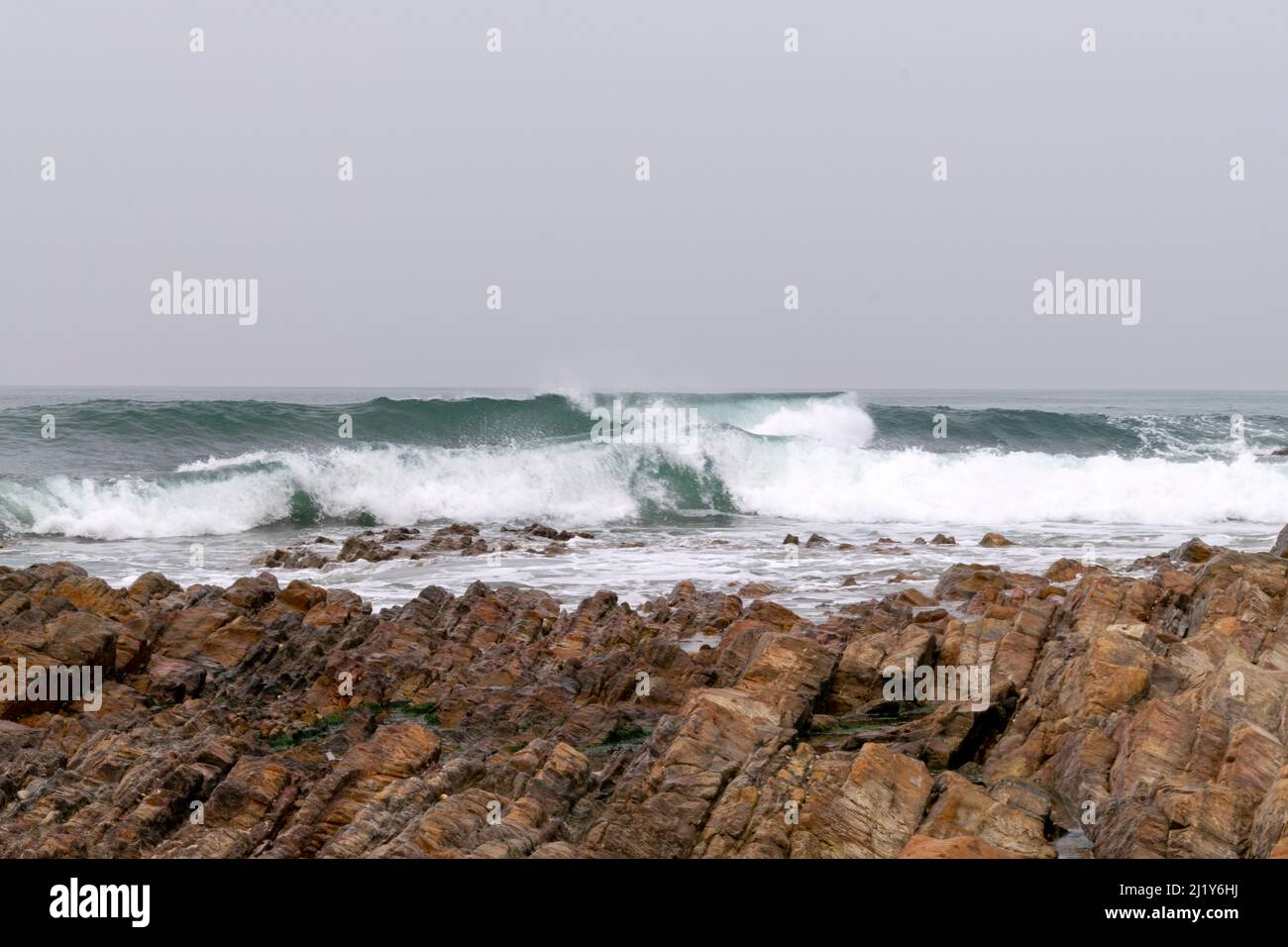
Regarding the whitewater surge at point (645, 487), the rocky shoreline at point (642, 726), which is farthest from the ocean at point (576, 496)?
the rocky shoreline at point (642, 726)

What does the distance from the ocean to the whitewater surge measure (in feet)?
0.24

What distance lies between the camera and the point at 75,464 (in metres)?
33.3

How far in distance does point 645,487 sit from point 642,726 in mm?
23395

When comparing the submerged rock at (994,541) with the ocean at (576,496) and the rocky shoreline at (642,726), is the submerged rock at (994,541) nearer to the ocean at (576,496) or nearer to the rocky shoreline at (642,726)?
the ocean at (576,496)

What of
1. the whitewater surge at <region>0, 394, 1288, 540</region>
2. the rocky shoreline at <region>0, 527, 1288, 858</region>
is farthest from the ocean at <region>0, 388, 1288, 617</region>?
the rocky shoreline at <region>0, 527, 1288, 858</region>

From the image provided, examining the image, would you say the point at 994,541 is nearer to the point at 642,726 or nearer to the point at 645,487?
the point at 645,487

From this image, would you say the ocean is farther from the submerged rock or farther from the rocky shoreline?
the rocky shoreline

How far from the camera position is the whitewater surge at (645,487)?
1084 inches

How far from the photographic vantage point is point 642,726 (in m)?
9.64

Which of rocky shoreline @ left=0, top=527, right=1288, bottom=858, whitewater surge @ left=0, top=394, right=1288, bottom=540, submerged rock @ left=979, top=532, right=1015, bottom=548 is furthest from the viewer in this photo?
whitewater surge @ left=0, top=394, right=1288, bottom=540

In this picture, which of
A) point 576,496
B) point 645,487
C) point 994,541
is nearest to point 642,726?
point 994,541

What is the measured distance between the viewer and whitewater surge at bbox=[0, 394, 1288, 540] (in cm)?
2753
